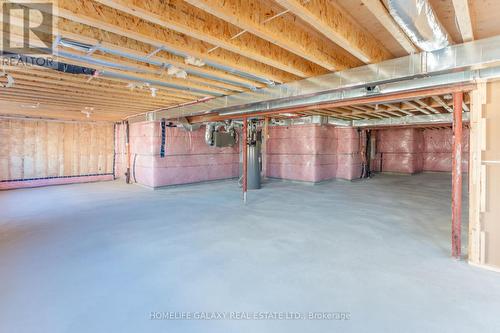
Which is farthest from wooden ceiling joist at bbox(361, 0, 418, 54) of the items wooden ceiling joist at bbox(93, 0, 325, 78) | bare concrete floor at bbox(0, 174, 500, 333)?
bare concrete floor at bbox(0, 174, 500, 333)

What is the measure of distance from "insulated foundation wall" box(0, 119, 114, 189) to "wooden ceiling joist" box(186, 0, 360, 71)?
7999 millimetres

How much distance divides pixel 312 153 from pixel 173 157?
4.01 m

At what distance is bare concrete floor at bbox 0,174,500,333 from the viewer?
1.69 meters

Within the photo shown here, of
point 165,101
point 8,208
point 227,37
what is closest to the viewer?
point 227,37

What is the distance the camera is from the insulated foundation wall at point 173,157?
6898mm

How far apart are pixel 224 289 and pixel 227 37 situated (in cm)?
216

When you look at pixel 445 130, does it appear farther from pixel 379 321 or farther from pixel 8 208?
pixel 8 208

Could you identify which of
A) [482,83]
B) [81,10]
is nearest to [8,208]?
[81,10]

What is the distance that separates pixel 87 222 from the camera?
3848 mm

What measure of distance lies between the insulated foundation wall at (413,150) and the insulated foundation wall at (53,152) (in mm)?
10761

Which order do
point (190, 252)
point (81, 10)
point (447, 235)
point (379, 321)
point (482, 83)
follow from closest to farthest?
point (379, 321), point (81, 10), point (482, 83), point (190, 252), point (447, 235)

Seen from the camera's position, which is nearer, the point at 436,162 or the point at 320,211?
the point at 320,211

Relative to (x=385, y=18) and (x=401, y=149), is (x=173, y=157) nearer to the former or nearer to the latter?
(x=385, y=18)

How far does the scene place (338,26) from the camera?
2.08 meters
